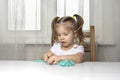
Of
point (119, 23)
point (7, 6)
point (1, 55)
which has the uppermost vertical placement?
point (7, 6)

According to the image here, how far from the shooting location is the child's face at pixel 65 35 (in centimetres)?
141

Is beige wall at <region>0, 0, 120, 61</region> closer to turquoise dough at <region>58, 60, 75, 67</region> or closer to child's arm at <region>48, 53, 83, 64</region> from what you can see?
child's arm at <region>48, 53, 83, 64</region>

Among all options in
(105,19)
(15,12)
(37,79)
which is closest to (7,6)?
(15,12)

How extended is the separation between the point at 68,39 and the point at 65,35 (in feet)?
0.10

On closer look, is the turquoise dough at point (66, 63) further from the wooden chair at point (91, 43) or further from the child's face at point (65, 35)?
the wooden chair at point (91, 43)

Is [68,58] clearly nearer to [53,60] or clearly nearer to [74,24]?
[53,60]

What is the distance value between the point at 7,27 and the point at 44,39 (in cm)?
28

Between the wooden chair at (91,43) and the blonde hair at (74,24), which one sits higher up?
the blonde hair at (74,24)

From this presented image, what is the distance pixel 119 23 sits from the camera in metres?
1.70

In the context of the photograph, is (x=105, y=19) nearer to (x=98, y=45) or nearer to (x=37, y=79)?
(x=98, y=45)

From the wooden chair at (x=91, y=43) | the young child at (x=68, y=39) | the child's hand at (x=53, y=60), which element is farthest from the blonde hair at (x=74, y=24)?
the child's hand at (x=53, y=60)

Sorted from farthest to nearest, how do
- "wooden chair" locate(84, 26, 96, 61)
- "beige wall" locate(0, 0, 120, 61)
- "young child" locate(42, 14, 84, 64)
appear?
"beige wall" locate(0, 0, 120, 61)
"wooden chair" locate(84, 26, 96, 61)
"young child" locate(42, 14, 84, 64)

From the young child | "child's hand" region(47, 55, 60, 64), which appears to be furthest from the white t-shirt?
"child's hand" region(47, 55, 60, 64)

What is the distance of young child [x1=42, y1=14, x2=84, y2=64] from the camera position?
1.41 metres
